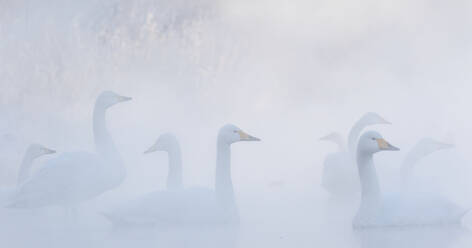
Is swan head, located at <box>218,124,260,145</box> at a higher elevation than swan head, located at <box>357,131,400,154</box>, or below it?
higher

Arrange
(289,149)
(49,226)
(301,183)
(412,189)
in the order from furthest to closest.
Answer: (289,149)
(301,183)
(412,189)
(49,226)

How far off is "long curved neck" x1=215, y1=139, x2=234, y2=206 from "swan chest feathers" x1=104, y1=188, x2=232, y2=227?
0.19 feet

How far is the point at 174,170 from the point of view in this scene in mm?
8141

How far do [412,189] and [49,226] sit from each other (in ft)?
8.50

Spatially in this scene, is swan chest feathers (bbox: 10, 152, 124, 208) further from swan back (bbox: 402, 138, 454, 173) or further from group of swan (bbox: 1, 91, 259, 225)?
swan back (bbox: 402, 138, 454, 173)

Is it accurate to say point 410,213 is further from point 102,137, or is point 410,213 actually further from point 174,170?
point 102,137

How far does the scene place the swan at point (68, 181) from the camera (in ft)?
25.6

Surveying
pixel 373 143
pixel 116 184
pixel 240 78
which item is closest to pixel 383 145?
pixel 373 143

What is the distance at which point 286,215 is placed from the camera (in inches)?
309

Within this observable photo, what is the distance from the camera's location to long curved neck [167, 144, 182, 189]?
8.10 metres

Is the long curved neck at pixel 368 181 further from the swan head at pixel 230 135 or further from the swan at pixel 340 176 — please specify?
the swan at pixel 340 176

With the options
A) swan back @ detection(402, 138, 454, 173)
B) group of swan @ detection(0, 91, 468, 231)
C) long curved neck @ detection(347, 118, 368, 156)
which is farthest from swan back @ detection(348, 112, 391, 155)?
group of swan @ detection(0, 91, 468, 231)

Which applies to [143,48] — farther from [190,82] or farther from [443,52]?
[443,52]

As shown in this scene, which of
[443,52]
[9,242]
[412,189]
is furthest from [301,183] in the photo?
[443,52]
